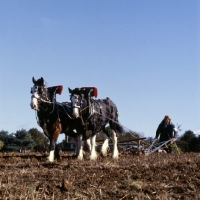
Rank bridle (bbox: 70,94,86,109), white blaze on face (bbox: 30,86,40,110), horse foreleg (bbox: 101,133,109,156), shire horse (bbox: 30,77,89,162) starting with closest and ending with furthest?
white blaze on face (bbox: 30,86,40,110), shire horse (bbox: 30,77,89,162), bridle (bbox: 70,94,86,109), horse foreleg (bbox: 101,133,109,156)

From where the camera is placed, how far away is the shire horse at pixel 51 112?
12.6 meters

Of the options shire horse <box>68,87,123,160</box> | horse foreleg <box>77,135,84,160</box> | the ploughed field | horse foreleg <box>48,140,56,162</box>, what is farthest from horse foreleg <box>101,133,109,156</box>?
the ploughed field

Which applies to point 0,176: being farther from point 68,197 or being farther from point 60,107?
point 60,107

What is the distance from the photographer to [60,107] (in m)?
13.4

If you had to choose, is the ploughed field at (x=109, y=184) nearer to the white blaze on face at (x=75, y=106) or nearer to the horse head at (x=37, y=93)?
the horse head at (x=37, y=93)

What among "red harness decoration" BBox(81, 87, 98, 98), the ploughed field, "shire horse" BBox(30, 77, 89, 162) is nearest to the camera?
the ploughed field

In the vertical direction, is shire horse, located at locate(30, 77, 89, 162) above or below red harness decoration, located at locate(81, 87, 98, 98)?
below

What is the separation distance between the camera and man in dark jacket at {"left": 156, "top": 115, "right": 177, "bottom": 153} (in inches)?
676

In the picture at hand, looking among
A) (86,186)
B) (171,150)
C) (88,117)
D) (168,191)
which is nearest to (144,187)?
(168,191)

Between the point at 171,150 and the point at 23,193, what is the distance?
11785 mm

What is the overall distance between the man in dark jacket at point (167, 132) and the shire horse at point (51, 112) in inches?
186

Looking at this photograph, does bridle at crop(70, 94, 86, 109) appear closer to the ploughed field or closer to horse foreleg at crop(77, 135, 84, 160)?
horse foreleg at crop(77, 135, 84, 160)

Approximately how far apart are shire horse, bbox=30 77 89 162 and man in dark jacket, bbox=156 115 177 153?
15.5 ft

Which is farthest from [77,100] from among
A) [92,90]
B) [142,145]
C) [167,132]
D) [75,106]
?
[167,132]
